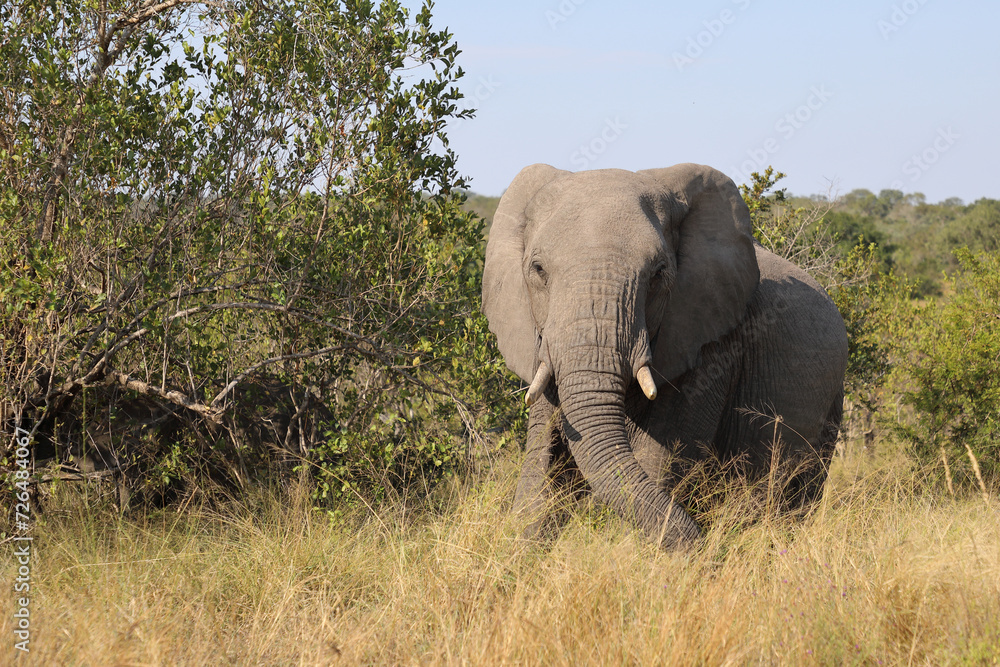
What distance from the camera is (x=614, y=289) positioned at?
495 centimetres

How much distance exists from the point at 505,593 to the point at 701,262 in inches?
98.1

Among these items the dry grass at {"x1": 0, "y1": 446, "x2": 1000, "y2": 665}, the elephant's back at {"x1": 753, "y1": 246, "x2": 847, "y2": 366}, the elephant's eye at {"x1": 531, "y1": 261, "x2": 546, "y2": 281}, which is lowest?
the dry grass at {"x1": 0, "y1": 446, "x2": 1000, "y2": 665}

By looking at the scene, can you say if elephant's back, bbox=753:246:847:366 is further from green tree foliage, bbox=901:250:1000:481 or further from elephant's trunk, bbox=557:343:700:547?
elephant's trunk, bbox=557:343:700:547

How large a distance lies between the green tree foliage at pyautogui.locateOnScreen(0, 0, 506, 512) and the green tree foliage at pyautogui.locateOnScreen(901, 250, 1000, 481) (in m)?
4.26

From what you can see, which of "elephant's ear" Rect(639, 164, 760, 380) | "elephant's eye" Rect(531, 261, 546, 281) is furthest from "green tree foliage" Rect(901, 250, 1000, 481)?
"elephant's eye" Rect(531, 261, 546, 281)

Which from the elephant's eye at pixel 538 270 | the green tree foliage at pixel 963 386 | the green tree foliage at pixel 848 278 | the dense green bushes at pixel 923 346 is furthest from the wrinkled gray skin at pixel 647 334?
the green tree foliage at pixel 848 278

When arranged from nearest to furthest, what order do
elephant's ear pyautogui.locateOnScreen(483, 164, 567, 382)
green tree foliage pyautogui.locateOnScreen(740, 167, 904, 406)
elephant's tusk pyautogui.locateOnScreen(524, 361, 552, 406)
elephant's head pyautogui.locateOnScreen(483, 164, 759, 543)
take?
elephant's head pyautogui.locateOnScreen(483, 164, 759, 543)
elephant's tusk pyautogui.locateOnScreen(524, 361, 552, 406)
elephant's ear pyautogui.locateOnScreen(483, 164, 567, 382)
green tree foliage pyautogui.locateOnScreen(740, 167, 904, 406)

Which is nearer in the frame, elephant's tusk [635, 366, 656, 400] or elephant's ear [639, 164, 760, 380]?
elephant's tusk [635, 366, 656, 400]

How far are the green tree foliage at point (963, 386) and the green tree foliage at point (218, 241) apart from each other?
168 inches

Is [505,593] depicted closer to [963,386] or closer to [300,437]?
[300,437]

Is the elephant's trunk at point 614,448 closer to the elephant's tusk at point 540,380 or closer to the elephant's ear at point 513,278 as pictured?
the elephant's tusk at point 540,380

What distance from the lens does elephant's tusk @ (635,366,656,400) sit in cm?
483

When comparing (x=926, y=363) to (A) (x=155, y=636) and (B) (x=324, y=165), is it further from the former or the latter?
(A) (x=155, y=636)

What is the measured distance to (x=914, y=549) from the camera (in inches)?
195
